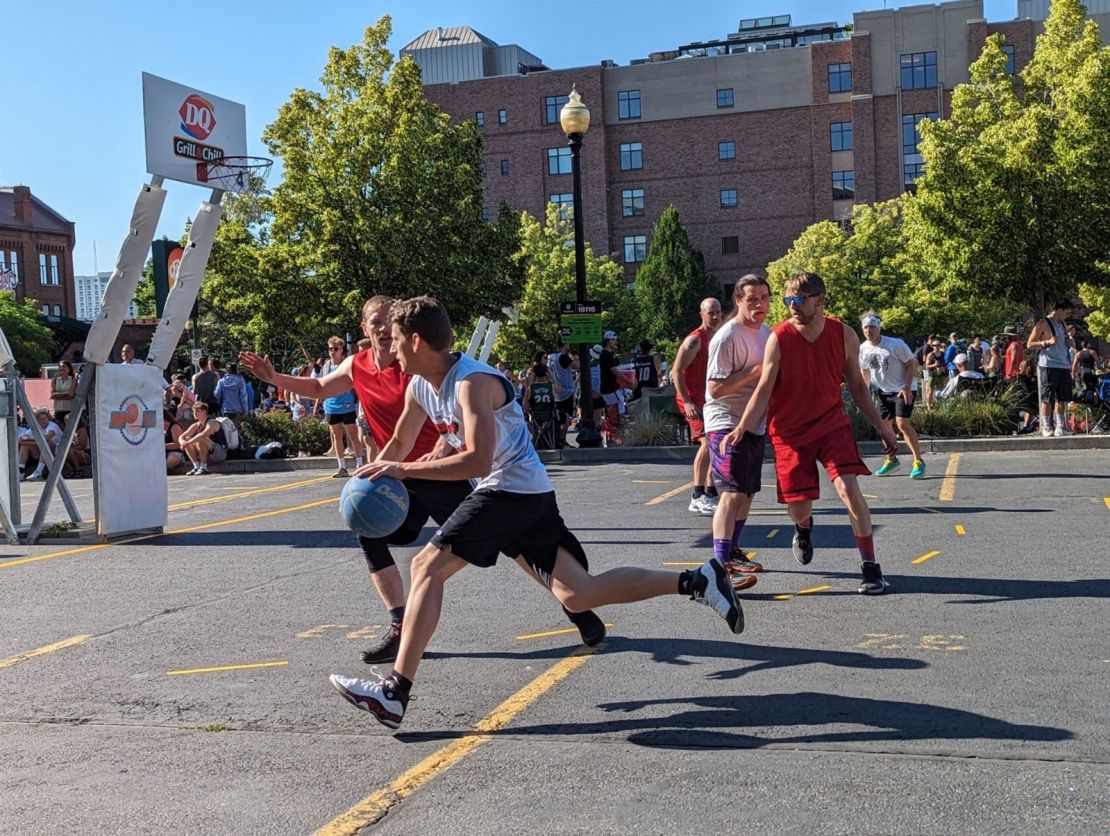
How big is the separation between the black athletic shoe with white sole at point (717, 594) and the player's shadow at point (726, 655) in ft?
0.91

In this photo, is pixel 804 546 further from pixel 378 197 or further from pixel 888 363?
pixel 378 197

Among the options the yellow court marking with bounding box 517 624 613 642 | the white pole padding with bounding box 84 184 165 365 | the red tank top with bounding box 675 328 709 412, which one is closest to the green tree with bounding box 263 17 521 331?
the white pole padding with bounding box 84 184 165 365

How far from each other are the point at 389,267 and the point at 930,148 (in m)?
13.8

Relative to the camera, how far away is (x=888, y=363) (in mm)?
15109

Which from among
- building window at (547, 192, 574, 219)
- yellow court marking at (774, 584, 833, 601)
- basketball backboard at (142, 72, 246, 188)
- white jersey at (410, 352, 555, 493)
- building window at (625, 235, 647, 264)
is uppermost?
building window at (547, 192, 574, 219)

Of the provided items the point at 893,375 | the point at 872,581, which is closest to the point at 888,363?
the point at 893,375

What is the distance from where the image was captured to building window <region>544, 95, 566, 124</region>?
253 ft

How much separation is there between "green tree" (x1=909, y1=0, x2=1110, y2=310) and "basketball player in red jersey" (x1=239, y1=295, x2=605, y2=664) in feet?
67.9

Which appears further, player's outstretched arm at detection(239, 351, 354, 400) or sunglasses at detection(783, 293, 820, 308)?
sunglasses at detection(783, 293, 820, 308)

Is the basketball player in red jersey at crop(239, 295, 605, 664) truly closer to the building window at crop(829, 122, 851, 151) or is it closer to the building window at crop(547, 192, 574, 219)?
the building window at crop(547, 192, 574, 219)

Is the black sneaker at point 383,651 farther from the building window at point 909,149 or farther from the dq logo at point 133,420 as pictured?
the building window at point 909,149

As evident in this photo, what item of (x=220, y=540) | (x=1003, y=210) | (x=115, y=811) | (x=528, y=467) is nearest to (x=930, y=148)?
(x=1003, y=210)

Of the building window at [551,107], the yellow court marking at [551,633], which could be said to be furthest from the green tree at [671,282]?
the yellow court marking at [551,633]

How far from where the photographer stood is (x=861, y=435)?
19438mm
